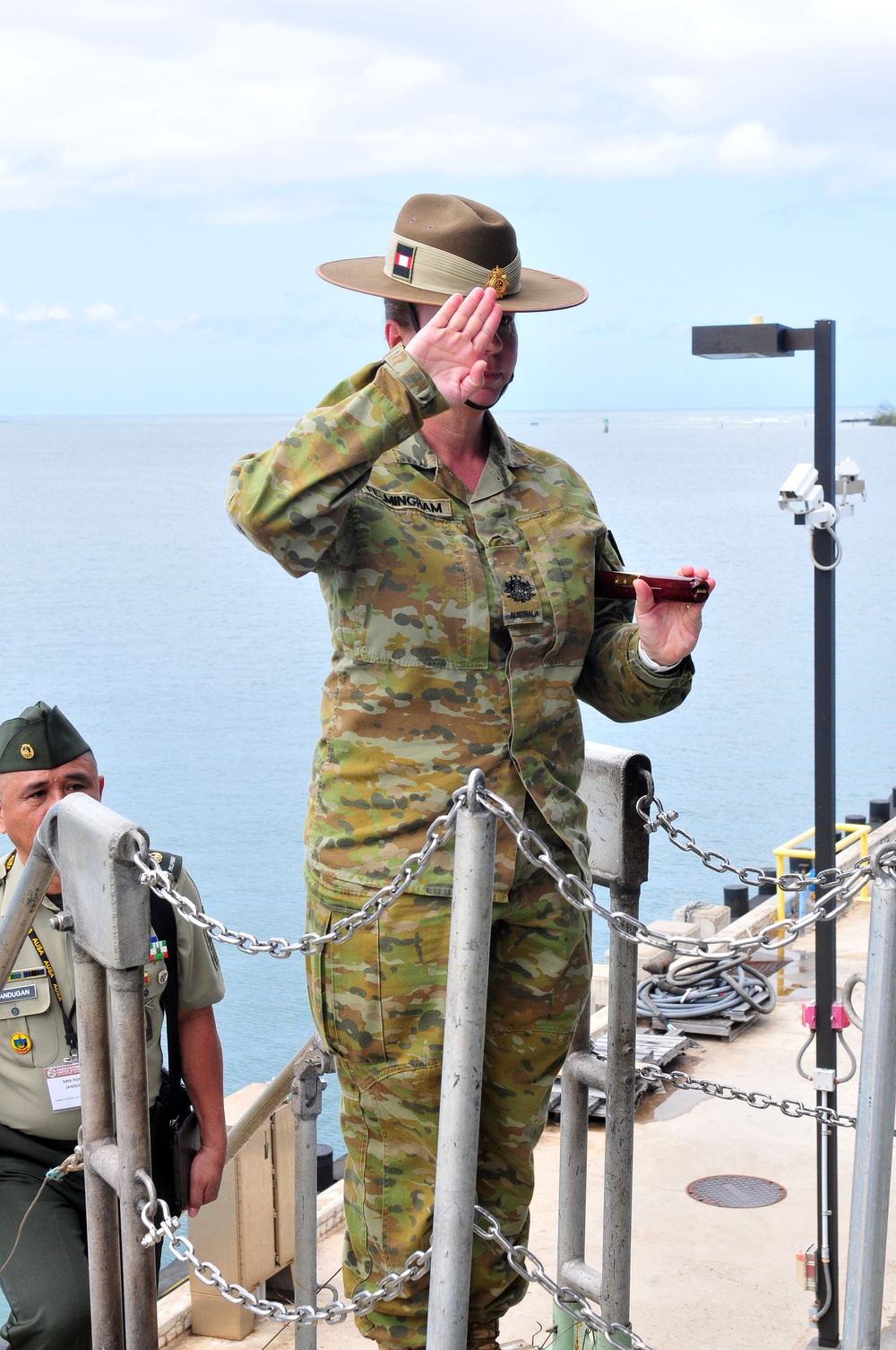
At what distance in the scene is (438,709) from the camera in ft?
7.09

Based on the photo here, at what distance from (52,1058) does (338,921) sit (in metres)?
0.74

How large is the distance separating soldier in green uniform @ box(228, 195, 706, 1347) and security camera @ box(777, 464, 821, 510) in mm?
1974

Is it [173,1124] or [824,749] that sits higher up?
[824,749]

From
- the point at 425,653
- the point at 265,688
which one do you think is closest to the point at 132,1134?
the point at 425,653

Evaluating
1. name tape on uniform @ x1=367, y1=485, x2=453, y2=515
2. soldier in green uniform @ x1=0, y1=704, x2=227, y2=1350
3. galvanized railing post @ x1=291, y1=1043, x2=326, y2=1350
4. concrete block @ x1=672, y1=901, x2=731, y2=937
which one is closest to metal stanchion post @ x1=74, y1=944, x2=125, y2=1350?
soldier in green uniform @ x1=0, y1=704, x2=227, y2=1350

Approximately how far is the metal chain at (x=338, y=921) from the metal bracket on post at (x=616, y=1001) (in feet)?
1.94

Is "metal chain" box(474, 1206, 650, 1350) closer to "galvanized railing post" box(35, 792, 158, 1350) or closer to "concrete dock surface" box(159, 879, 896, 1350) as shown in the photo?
"galvanized railing post" box(35, 792, 158, 1350)

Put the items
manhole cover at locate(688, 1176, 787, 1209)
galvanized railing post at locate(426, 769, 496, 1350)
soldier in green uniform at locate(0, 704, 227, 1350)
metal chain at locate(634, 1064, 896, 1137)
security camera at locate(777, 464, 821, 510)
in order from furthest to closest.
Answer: manhole cover at locate(688, 1176, 787, 1209)
security camera at locate(777, 464, 821, 510)
metal chain at locate(634, 1064, 896, 1137)
soldier in green uniform at locate(0, 704, 227, 1350)
galvanized railing post at locate(426, 769, 496, 1350)

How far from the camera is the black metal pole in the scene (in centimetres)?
405

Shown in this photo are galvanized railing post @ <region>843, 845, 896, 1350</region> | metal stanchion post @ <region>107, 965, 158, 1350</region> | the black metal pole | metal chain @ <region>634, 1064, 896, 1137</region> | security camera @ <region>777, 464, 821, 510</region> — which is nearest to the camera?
galvanized railing post @ <region>843, 845, 896, 1350</region>

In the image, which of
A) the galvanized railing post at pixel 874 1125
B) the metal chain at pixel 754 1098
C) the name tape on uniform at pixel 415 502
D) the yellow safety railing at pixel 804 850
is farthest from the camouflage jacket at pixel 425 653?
the yellow safety railing at pixel 804 850

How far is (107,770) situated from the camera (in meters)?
17.9

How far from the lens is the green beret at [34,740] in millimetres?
2678

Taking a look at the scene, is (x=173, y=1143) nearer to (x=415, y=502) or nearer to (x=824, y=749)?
(x=415, y=502)
